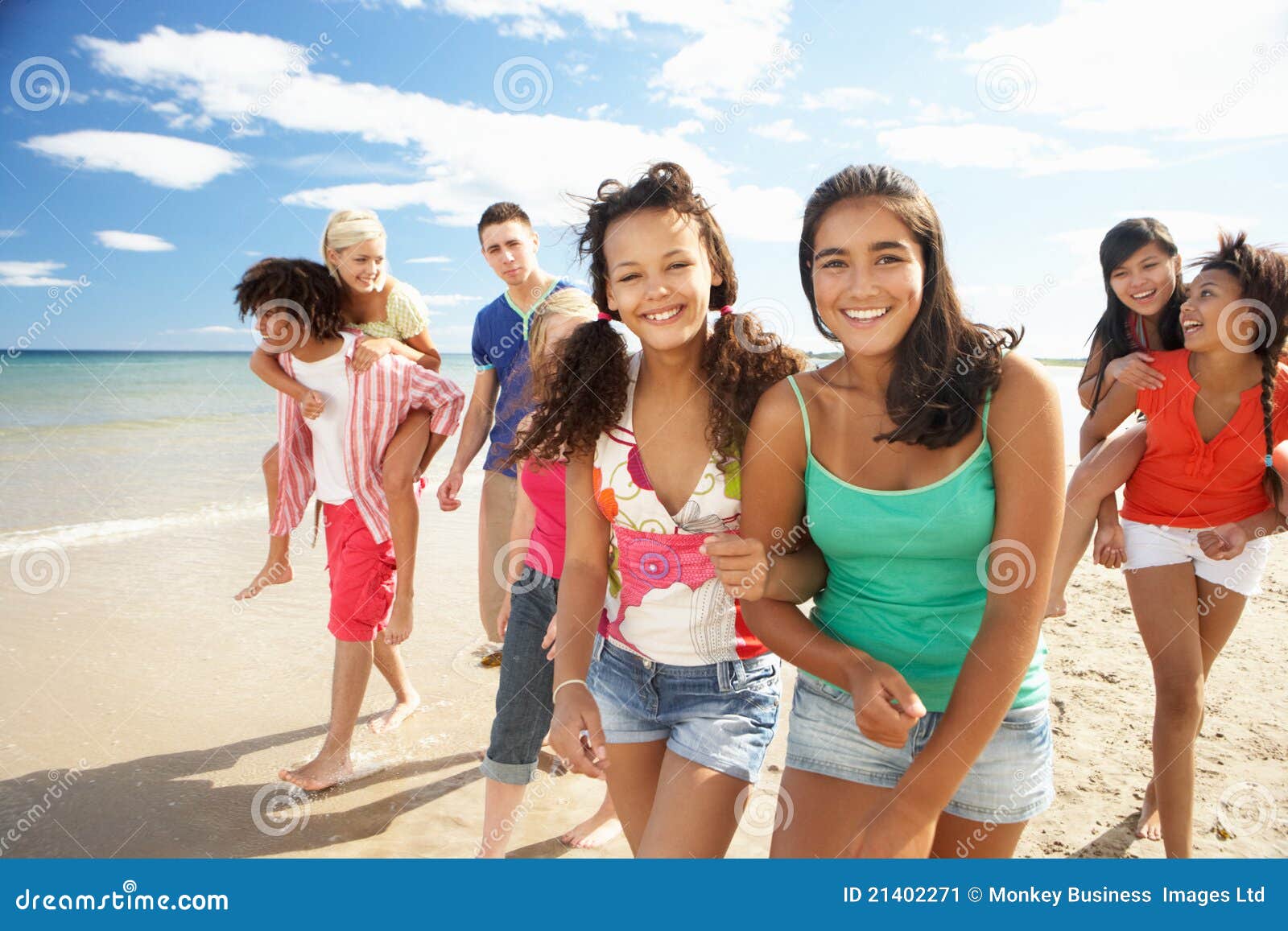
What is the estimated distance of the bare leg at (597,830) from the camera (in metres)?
3.41

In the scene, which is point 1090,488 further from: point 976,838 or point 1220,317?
point 976,838

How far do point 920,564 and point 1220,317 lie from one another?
2.03m

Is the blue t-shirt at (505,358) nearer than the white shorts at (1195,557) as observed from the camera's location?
No

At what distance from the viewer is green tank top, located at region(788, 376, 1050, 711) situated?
1.96 m

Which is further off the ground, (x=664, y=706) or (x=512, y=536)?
(x=512, y=536)

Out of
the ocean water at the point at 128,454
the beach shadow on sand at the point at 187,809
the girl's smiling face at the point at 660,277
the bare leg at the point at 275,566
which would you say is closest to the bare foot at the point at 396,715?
the beach shadow on sand at the point at 187,809

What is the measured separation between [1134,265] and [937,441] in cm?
227

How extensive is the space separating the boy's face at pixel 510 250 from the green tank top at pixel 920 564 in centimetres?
275

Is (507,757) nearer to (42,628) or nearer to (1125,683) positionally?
(1125,683)

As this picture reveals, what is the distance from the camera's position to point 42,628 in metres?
5.44

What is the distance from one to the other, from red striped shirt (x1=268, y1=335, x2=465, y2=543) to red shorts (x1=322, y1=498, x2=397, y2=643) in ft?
0.24

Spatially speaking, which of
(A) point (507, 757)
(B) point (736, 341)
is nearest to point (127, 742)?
(A) point (507, 757)

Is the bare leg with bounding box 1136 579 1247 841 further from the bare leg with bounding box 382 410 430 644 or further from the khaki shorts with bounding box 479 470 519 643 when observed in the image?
the bare leg with bounding box 382 410 430 644

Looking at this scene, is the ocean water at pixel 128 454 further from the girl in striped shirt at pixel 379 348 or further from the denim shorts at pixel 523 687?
the denim shorts at pixel 523 687
